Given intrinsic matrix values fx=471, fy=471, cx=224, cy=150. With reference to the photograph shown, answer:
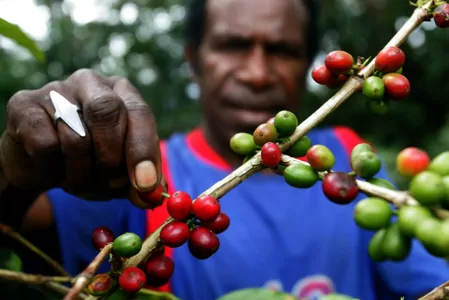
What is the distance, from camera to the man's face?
2.09 meters

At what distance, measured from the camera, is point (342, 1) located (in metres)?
6.82

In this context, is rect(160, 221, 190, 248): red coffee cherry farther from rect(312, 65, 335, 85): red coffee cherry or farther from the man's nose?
the man's nose

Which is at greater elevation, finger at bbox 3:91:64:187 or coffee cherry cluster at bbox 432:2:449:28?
finger at bbox 3:91:64:187

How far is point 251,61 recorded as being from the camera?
2.10 meters

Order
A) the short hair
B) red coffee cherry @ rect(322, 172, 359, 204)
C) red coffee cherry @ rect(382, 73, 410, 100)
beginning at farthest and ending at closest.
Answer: the short hair
red coffee cherry @ rect(382, 73, 410, 100)
red coffee cherry @ rect(322, 172, 359, 204)

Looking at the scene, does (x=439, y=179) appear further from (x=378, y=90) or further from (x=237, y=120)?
(x=237, y=120)

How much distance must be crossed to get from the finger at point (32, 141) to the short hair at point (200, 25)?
1.62 metres

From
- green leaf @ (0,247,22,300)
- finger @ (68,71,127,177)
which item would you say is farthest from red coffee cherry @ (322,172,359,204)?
green leaf @ (0,247,22,300)

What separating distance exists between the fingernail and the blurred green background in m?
5.57

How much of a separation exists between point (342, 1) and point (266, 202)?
540cm

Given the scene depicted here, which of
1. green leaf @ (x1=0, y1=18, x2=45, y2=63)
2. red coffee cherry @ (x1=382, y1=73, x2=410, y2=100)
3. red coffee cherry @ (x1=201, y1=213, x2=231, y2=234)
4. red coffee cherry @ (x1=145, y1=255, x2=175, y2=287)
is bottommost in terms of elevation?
red coffee cherry @ (x1=145, y1=255, x2=175, y2=287)

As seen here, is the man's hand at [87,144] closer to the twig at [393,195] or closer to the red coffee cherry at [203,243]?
the red coffee cherry at [203,243]

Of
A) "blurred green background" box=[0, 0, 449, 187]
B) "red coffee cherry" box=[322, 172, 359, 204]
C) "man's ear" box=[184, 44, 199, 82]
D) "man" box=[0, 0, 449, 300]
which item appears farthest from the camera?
"blurred green background" box=[0, 0, 449, 187]

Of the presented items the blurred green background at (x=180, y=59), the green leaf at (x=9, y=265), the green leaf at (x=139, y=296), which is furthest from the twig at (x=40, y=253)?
the blurred green background at (x=180, y=59)
